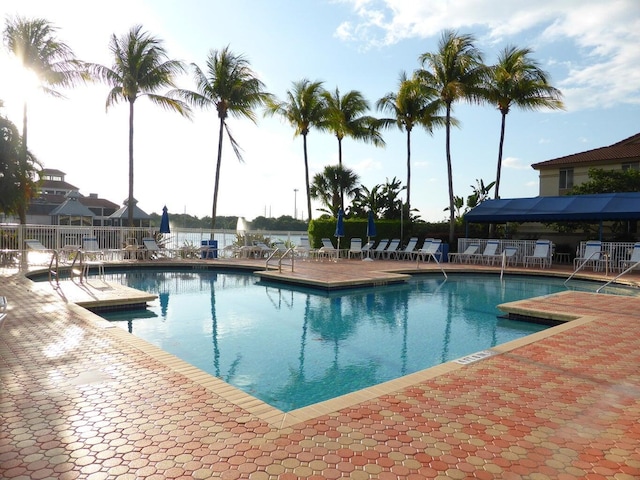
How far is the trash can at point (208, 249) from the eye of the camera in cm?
1816

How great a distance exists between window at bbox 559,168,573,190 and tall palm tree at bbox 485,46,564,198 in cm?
523

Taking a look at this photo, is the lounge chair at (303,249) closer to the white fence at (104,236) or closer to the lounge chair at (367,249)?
the white fence at (104,236)

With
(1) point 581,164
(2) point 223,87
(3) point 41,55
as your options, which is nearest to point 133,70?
(3) point 41,55

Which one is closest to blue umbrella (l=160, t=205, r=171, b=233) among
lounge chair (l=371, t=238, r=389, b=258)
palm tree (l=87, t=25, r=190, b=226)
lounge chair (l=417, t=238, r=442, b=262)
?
palm tree (l=87, t=25, r=190, b=226)

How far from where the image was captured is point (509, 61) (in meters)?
22.2

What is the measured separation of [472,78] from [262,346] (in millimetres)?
18874

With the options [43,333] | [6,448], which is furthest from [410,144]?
[6,448]

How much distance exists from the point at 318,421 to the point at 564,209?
17.4 metres

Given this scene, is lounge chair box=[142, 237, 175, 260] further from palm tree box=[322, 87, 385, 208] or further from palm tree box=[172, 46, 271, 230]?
palm tree box=[322, 87, 385, 208]

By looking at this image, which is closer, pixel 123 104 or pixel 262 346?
pixel 262 346

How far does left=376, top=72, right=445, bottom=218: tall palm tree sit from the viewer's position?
22.8 metres

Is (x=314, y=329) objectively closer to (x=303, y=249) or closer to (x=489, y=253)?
(x=303, y=249)

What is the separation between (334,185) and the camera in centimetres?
2645

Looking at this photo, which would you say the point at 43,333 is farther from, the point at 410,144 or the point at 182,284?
the point at 410,144
